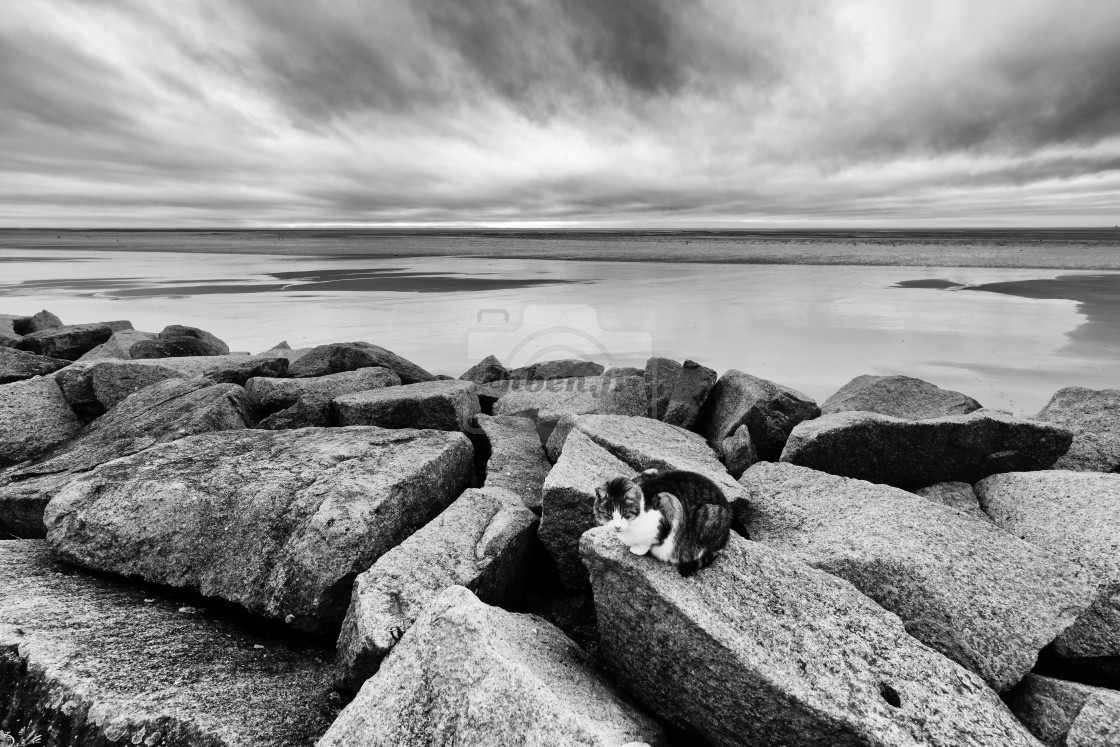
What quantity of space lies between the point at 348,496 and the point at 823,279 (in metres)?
26.1

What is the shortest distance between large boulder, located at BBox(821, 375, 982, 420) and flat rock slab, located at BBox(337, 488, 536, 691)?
4.76 metres

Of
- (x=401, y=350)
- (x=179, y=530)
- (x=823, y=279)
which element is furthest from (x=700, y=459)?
(x=823, y=279)

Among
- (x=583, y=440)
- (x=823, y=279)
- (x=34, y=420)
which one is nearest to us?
(x=583, y=440)

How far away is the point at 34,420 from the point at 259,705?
5884 mm

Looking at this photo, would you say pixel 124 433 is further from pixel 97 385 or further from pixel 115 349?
pixel 115 349

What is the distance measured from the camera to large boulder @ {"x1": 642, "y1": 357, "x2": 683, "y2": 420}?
7832 mm

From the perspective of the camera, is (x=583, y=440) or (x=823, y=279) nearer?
(x=583, y=440)

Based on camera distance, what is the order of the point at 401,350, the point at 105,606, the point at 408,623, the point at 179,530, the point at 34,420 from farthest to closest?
the point at 401,350
the point at 34,420
the point at 179,530
the point at 105,606
the point at 408,623

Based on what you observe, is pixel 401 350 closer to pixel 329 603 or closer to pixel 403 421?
pixel 403 421

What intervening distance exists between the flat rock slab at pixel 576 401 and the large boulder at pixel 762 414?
1215 mm

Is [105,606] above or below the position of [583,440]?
below

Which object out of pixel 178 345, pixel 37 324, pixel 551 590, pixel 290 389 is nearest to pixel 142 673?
pixel 551 590

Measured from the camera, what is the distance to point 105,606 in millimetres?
3668

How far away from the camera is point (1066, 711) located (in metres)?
3.05
